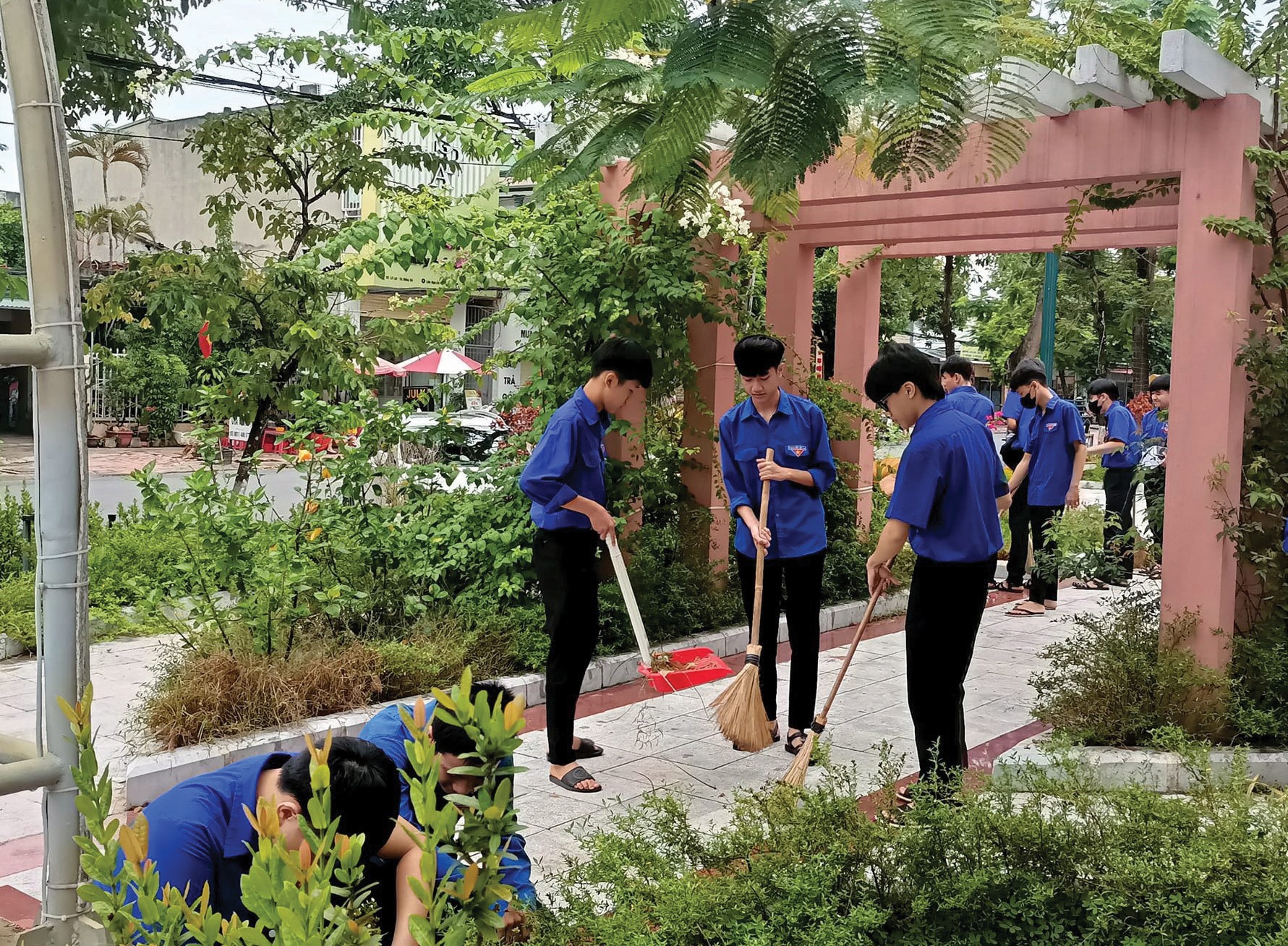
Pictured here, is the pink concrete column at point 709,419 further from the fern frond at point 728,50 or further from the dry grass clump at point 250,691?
the fern frond at point 728,50

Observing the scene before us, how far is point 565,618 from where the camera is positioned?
512 centimetres

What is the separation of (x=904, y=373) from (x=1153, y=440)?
7.16 ft

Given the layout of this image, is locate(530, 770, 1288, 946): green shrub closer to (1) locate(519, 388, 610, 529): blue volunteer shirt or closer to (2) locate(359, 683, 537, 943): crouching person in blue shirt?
A: (2) locate(359, 683, 537, 943): crouching person in blue shirt

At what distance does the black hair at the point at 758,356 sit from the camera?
5.48m

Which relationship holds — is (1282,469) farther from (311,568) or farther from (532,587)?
(311,568)

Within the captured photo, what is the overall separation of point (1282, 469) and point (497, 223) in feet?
14.8

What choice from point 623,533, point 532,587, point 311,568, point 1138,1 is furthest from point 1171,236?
point 311,568

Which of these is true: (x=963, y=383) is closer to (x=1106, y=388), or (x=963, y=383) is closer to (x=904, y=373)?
(x=1106, y=388)

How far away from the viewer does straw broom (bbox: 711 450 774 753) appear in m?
5.36

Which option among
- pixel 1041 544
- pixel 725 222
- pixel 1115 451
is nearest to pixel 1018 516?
pixel 1041 544

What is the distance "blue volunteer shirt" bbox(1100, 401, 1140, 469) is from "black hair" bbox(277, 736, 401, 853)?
9110 mm

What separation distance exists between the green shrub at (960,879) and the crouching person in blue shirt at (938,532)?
1.24m

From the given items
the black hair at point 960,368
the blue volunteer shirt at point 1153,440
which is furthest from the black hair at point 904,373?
the black hair at point 960,368

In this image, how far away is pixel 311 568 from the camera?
5.81m
